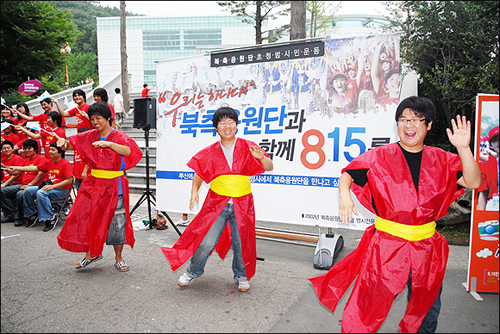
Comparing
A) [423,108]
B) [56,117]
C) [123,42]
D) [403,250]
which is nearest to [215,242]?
[403,250]

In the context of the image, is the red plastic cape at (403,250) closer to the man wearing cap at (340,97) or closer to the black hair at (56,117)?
the man wearing cap at (340,97)

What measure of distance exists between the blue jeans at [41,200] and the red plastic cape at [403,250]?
5.01 meters

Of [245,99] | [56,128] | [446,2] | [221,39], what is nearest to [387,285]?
[245,99]

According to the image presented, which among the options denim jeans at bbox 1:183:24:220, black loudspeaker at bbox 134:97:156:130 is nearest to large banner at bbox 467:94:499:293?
black loudspeaker at bbox 134:97:156:130

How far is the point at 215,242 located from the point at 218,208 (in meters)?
0.32

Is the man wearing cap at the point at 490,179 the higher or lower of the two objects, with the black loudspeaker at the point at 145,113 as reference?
lower

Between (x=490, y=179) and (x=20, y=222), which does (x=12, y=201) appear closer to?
(x=20, y=222)

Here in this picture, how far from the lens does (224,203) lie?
3.34 metres

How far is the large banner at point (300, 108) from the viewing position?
3904 millimetres

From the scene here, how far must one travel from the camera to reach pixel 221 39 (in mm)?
61125

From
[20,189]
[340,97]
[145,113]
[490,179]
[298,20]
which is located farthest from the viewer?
[298,20]

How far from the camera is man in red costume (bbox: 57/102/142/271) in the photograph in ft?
12.2

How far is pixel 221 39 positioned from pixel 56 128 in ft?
193

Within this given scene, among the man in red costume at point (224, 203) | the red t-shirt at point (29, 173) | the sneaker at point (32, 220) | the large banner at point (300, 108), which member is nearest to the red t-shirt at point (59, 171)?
the red t-shirt at point (29, 173)
